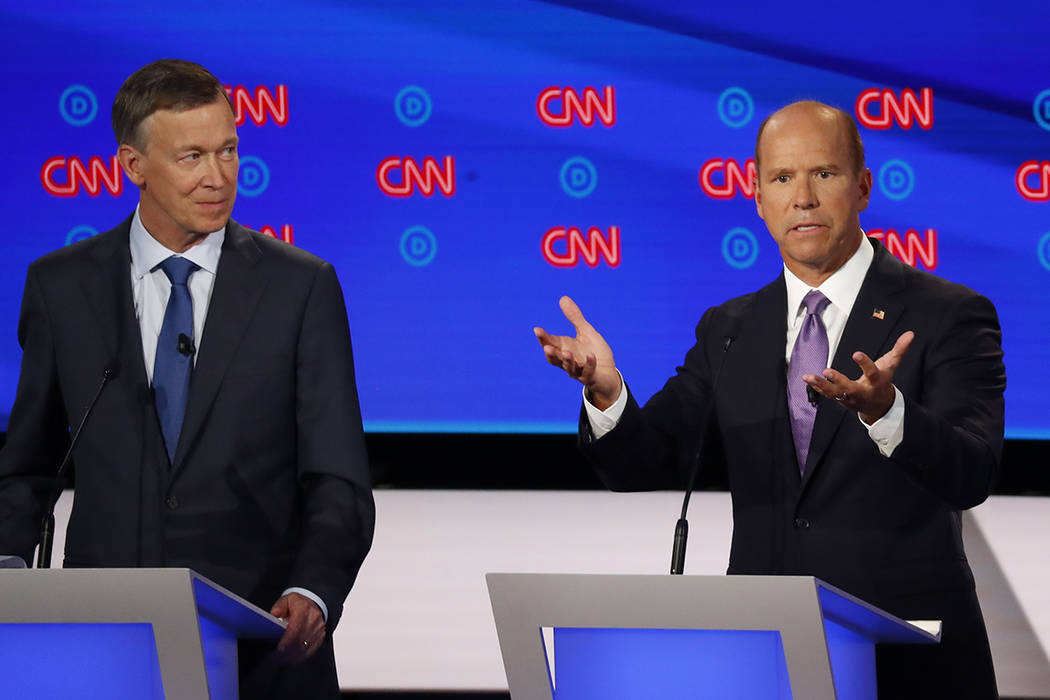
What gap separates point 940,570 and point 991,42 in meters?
3.03

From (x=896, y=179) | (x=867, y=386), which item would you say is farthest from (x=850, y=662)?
(x=896, y=179)

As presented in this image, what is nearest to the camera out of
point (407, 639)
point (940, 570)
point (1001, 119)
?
point (940, 570)

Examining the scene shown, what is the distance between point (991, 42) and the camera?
4824 mm

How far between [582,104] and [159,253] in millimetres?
2735

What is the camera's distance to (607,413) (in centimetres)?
244

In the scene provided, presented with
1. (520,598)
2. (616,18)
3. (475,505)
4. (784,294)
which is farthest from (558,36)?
(520,598)

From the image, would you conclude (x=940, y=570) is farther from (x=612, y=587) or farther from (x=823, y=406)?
(x=612, y=587)

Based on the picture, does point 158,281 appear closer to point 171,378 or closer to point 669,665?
point 171,378

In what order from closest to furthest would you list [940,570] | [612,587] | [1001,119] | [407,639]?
1. [612,587]
2. [940,570]
3. [407,639]
4. [1001,119]

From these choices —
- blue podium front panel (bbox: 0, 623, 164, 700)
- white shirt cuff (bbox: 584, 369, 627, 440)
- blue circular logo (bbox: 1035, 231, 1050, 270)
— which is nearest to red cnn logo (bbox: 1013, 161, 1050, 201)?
blue circular logo (bbox: 1035, 231, 1050, 270)

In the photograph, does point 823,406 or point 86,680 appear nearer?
point 86,680

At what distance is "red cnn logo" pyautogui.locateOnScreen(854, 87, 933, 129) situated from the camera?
482 centimetres

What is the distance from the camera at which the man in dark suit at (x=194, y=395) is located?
7.41 ft

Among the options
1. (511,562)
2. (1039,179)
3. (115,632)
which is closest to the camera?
(115,632)
